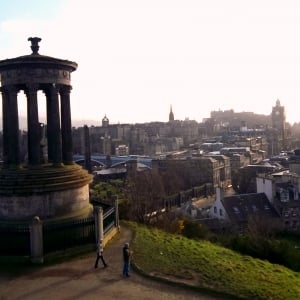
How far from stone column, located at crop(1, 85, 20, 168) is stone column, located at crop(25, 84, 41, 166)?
1.93 ft

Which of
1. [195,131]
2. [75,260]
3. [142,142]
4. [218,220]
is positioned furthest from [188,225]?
[195,131]

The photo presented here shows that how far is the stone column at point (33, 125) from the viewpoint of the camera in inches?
694

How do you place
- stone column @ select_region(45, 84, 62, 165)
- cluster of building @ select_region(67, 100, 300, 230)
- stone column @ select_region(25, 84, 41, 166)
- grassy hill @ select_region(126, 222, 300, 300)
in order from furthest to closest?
cluster of building @ select_region(67, 100, 300, 230)
stone column @ select_region(45, 84, 62, 165)
stone column @ select_region(25, 84, 41, 166)
grassy hill @ select_region(126, 222, 300, 300)

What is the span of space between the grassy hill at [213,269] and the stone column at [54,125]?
181 inches

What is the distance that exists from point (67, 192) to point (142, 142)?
12038 centimetres

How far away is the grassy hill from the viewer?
12.4 m

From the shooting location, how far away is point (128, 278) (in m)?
13.2

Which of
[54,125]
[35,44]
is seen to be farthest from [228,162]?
[35,44]

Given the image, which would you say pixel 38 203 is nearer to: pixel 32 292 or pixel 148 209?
pixel 32 292

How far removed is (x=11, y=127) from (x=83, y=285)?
7.98 metres

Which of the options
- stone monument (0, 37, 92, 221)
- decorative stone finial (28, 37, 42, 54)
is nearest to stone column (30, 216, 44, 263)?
stone monument (0, 37, 92, 221)

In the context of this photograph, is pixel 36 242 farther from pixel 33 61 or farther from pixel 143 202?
pixel 143 202

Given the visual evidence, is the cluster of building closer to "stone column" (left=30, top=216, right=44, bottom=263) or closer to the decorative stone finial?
the decorative stone finial

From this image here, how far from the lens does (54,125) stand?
18.3m
